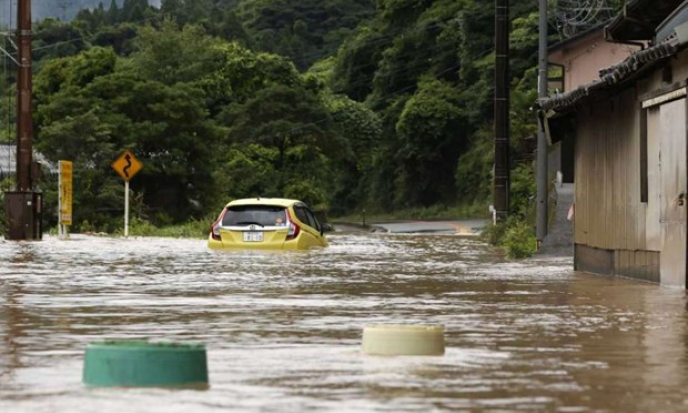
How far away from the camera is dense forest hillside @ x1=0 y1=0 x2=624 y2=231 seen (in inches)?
2421

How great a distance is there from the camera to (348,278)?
21.9 meters

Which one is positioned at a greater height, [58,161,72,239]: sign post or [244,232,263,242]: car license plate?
[58,161,72,239]: sign post

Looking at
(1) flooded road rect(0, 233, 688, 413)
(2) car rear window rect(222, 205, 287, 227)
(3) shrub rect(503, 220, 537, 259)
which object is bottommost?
(1) flooded road rect(0, 233, 688, 413)

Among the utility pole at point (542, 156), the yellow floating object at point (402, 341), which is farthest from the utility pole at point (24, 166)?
the yellow floating object at point (402, 341)

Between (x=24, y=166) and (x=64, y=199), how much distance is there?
1.56m

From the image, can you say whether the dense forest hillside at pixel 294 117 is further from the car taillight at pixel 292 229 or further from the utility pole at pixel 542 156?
the car taillight at pixel 292 229

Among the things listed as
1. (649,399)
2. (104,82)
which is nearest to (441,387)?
(649,399)

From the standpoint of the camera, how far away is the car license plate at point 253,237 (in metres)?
30.7

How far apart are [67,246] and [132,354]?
26271mm

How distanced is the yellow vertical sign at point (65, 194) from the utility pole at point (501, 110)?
1094 cm

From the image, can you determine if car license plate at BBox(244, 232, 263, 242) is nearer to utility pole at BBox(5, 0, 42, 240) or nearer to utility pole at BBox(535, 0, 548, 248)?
utility pole at BBox(535, 0, 548, 248)

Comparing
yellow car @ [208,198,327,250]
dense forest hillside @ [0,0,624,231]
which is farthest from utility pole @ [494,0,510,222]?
dense forest hillside @ [0,0,624,231]

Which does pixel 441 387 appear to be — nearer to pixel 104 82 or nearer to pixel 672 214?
pixel 672 214

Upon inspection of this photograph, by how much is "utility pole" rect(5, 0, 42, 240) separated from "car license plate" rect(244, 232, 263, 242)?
34.4 ft
